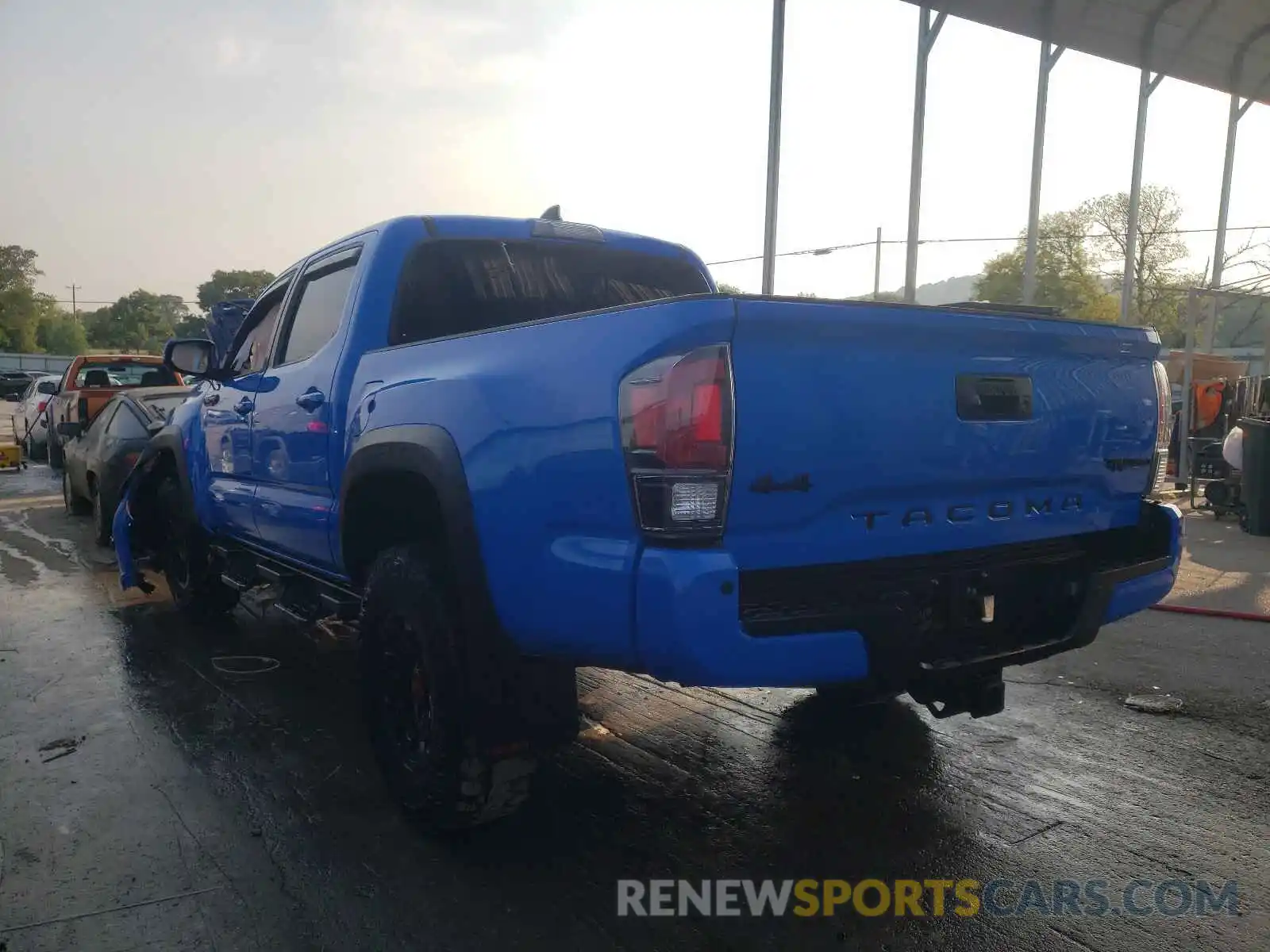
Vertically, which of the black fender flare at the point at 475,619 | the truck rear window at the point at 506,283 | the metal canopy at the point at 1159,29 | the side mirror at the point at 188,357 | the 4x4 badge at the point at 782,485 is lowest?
the black fender flare at the point at 475,619

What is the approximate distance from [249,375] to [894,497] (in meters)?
3.45

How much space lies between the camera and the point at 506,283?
4.00 meters

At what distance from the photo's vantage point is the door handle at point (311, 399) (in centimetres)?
378

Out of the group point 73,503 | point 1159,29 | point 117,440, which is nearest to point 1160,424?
point 117,440

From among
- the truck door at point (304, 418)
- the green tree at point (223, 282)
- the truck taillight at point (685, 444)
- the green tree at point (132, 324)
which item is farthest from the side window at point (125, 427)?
the green tree at point (132, 324)

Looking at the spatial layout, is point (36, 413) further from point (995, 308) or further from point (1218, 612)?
point (995, 308)

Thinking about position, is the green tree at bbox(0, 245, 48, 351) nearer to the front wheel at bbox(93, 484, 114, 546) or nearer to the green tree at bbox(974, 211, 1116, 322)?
the green tree at bbox(974, 211, 1116, 322)

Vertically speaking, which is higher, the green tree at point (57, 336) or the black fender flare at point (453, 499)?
the green tree at point (57, 336)

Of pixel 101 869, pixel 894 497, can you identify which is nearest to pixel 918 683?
pixel 894 497

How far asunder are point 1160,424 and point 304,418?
330cm

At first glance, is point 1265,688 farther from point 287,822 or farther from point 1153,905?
point 287,822

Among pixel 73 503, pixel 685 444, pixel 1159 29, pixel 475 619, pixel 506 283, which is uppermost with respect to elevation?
pixel 1159 29

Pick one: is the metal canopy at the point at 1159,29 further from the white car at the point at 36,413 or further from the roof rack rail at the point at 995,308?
the white car at the point at 36,413

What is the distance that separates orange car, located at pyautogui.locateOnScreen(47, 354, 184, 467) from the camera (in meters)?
12.6
